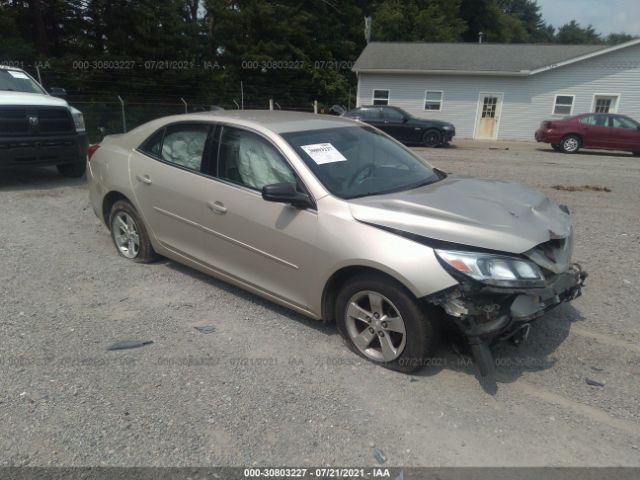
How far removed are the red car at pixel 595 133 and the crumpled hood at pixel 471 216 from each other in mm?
15894

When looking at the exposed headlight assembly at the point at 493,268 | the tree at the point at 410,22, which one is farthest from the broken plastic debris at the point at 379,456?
the tree at the point at 410,22

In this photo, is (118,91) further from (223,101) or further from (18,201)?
(18,201)

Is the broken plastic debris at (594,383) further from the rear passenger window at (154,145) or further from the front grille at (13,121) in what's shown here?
the front grille at (13,121)

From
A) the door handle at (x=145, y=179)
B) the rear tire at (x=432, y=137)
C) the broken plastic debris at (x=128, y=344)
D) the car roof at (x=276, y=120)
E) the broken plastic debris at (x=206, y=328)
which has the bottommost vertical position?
the broken plastic debris at (x=128, y=344)

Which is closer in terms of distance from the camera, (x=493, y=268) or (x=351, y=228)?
(x=493, y=268)

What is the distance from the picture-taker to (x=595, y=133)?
17.3 meters

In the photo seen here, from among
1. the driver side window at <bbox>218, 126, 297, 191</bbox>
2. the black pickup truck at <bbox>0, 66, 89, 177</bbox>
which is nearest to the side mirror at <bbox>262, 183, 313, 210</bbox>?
the driver side window at <bbox>218, 126, 297, 191</bbox>

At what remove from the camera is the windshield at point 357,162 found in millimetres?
3674

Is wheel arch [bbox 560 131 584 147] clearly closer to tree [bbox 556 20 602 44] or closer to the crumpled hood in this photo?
the crumpled hood

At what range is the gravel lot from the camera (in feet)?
8.60

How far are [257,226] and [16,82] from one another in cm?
796

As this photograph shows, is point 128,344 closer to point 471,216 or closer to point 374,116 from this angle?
point 471,216

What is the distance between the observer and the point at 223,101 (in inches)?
1062

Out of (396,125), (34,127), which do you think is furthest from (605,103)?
(34,127)
